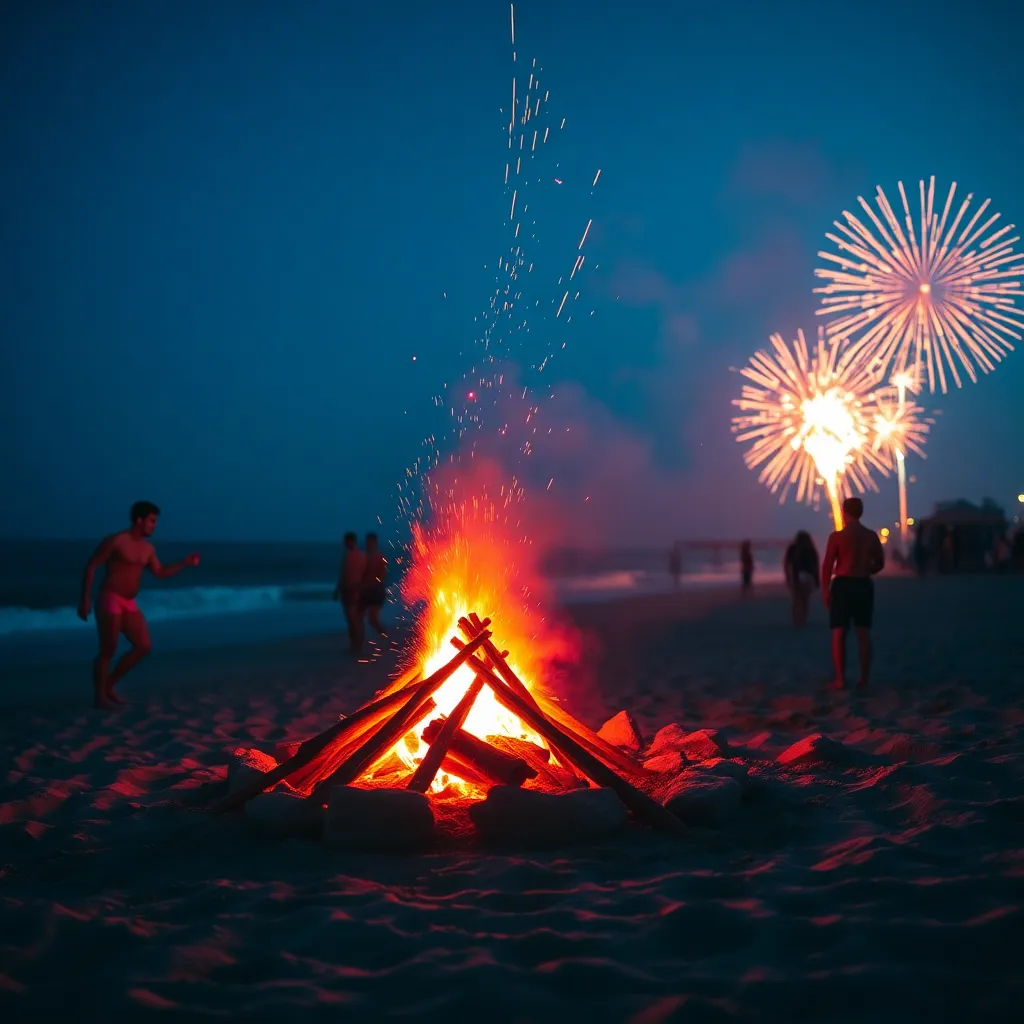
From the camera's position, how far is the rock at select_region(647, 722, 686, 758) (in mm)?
5258

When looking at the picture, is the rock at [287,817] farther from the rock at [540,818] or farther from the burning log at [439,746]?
the rock at [540,818]

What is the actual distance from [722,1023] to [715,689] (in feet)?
21.2

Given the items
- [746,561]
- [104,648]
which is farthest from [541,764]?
[746,561]

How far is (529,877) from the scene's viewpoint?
3311mm

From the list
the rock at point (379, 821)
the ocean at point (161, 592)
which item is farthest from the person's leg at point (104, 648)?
the ocean at point (161, 592)

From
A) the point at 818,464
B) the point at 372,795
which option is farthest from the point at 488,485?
the point at 818,464

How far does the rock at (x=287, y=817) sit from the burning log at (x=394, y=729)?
7cm

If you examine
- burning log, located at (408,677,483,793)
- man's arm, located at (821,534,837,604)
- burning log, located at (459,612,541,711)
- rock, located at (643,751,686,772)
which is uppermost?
man's arm, located at (821,534,837,604)

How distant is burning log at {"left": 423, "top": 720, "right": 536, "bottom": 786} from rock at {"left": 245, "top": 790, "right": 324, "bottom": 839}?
798mm

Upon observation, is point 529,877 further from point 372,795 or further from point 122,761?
point 122,761

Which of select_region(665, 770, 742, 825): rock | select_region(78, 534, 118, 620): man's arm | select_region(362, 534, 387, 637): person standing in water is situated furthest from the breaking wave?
select_region(665, 770, 742, 825): rock

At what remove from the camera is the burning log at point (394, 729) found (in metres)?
4.07

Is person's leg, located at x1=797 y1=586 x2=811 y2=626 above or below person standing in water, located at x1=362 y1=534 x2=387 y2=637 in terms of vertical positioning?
below

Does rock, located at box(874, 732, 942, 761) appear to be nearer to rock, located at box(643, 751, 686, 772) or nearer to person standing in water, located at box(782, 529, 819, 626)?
rock, located at box(643, 751, 686, 772)
